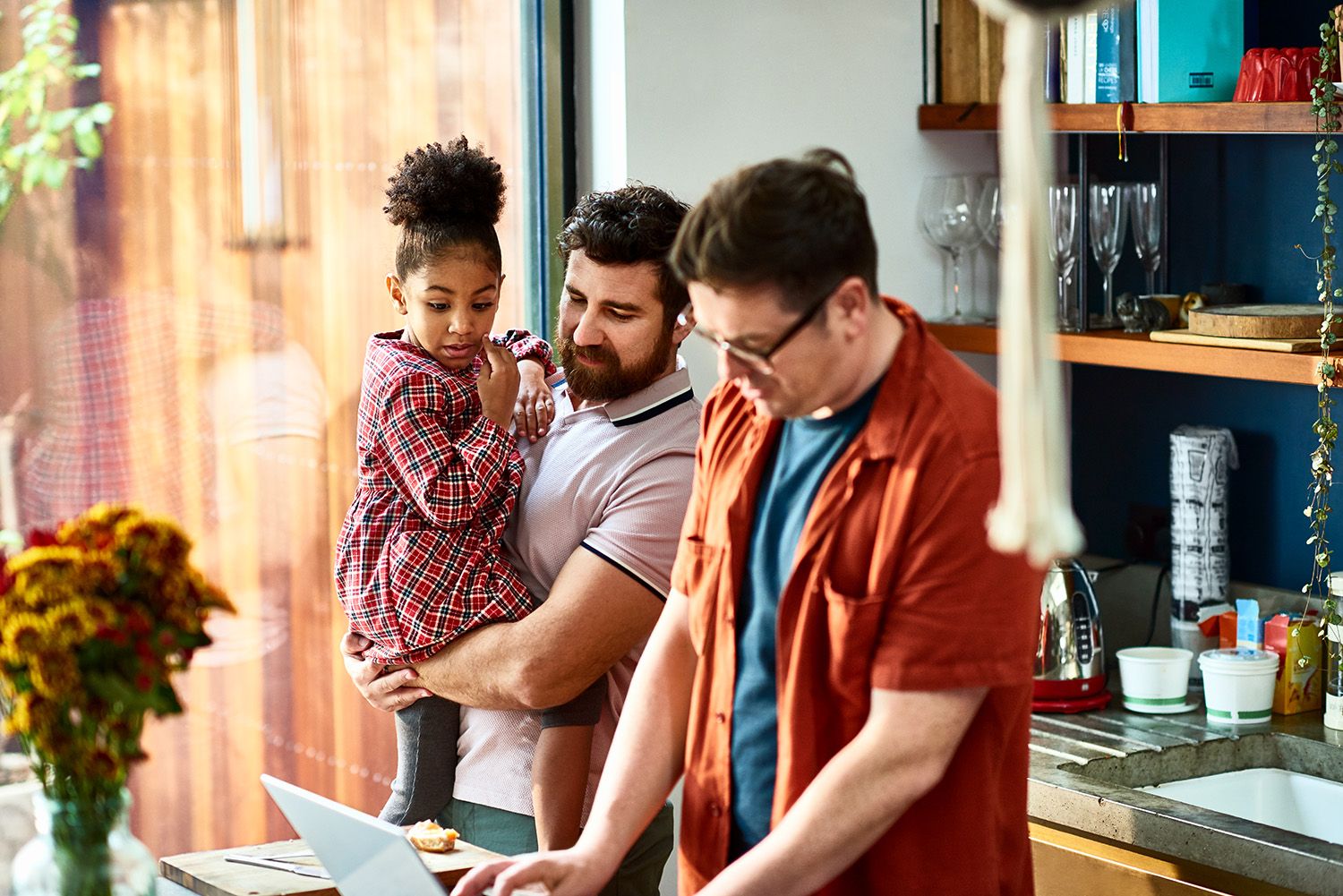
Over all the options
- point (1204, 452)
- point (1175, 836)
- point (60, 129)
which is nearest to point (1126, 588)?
point (1204, 452)

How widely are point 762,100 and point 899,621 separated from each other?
5.52 feet

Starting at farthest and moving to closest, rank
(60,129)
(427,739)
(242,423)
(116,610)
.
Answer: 1. (242,423)
2. (60,129)
3. (427,739)
4. (116,610)

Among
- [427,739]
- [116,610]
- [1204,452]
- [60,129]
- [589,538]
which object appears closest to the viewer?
[116,610]

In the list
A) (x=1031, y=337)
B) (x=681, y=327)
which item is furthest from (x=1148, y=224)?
(x=1031, y=337)

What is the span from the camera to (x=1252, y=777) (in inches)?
102

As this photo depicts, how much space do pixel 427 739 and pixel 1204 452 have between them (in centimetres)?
151

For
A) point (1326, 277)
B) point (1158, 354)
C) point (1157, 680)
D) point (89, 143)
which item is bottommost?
point (1157, 680)

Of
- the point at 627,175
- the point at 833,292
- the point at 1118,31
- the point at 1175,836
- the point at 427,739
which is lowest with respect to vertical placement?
the point at 1175,836

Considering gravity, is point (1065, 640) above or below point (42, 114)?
below

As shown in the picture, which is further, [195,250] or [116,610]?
[195,250]

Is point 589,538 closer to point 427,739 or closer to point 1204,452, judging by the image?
point 427,739

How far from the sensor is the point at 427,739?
2.14m

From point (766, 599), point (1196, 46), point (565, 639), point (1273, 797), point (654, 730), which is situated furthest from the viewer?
point (1196, 46)

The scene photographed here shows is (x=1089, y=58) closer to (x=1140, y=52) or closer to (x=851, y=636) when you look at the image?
(x=1140, y=52)
